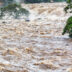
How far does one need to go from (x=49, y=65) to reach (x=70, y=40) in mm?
5897

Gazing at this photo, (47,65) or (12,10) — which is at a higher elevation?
(47,65)

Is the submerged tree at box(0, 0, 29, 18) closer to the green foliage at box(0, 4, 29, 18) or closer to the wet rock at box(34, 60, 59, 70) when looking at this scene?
the green foliage at box(0, 4, 29, 18)

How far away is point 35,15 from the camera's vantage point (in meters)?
42.3

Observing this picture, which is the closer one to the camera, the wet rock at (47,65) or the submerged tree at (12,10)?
the wet rock at (47,65)

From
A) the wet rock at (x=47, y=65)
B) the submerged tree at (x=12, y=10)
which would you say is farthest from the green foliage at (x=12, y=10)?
the wet rock at (x=47, y=65)

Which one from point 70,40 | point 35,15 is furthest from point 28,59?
point 35,15

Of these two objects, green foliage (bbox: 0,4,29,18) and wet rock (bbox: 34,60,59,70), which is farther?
green foliage (bbox: 0,4,29,18)

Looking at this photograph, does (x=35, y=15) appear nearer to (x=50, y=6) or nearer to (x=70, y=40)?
(x=50, y=6)

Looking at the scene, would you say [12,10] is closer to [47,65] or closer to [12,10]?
[12,10]

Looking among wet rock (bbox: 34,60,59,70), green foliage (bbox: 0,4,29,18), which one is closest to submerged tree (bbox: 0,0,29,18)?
green foliage (bbox: 0,4,29,18)

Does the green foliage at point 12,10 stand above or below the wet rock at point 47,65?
below

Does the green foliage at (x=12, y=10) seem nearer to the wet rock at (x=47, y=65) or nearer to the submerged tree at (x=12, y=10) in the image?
the submerged tree at (x=12, y=10)

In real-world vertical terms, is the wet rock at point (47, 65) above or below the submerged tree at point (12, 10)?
above

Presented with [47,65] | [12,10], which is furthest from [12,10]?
[47,65]
